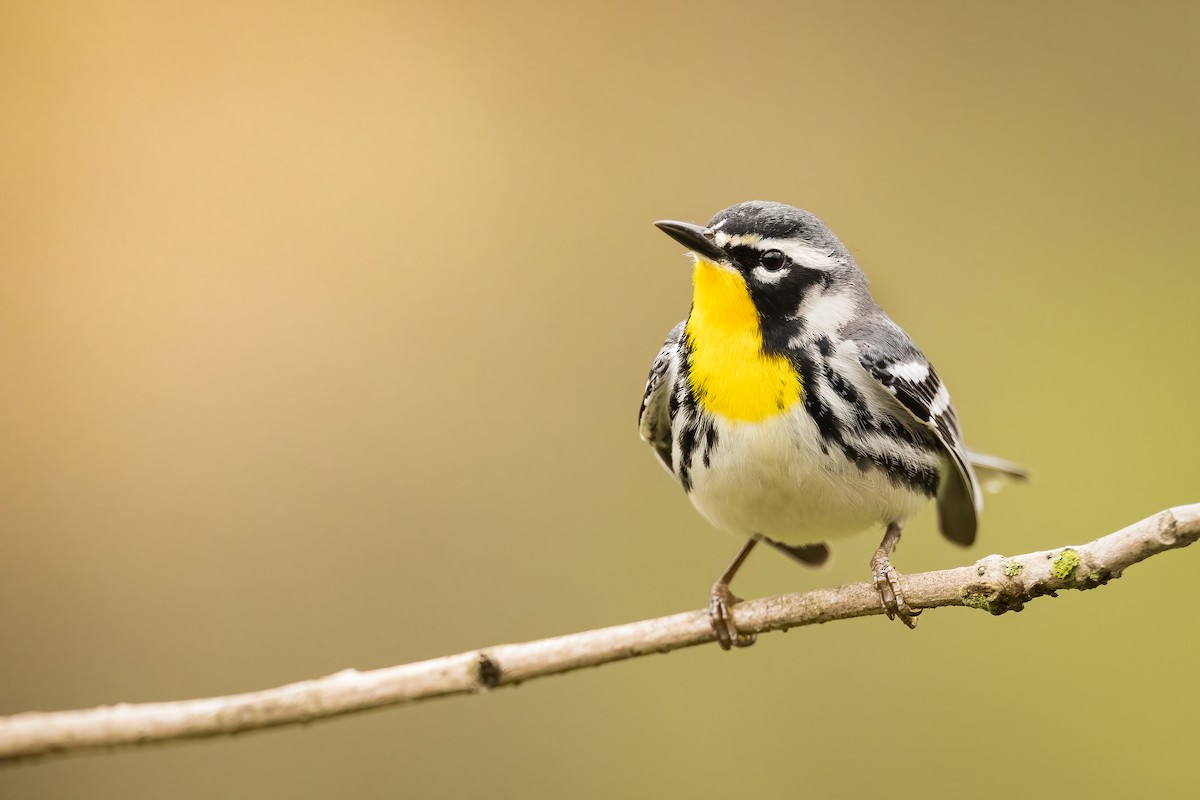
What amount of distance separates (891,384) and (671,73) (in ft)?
Result: 9.15

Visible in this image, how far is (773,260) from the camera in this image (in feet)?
7.08

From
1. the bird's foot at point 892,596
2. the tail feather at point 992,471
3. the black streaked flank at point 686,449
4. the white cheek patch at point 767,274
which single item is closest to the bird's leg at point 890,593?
the bird's foot at point 892,596

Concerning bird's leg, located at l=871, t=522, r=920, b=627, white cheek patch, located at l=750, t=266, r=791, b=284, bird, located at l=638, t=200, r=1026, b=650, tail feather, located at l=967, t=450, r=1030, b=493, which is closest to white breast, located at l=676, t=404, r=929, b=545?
bird, located at l=638, t=200, r=1026, b=650

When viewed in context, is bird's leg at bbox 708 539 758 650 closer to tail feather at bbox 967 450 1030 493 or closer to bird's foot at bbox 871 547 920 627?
bird's foot at bbox 871 547 920 627

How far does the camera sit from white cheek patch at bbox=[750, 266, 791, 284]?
2.16 m

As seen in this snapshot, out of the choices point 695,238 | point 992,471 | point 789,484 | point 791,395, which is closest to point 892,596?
point 789,484

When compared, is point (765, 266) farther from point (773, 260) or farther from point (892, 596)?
point (892, 596)

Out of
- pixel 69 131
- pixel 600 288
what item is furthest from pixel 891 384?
pixel 69 131

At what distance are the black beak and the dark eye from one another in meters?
0.08

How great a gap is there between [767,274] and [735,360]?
186 mm

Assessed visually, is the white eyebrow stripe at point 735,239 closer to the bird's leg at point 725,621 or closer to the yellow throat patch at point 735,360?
the yellow throat patch at point 735,360

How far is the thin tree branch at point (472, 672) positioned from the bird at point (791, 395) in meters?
0.12

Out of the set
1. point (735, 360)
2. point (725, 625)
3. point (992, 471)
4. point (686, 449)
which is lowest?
point (725, 625)

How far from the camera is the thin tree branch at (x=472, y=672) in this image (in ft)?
5.78
